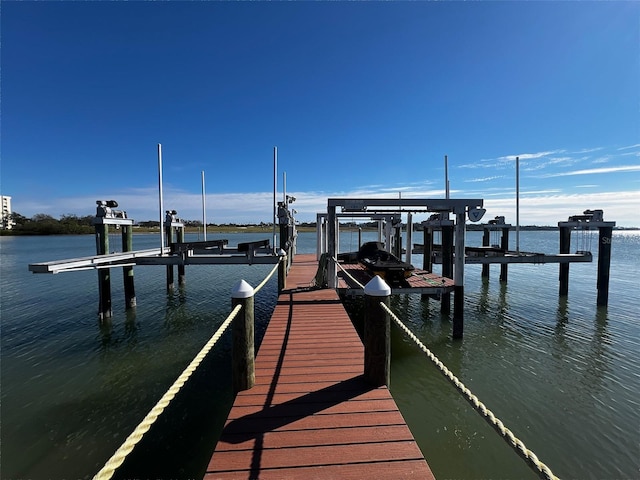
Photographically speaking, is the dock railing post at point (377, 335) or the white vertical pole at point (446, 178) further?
the white vertical pole at point (446, 178)

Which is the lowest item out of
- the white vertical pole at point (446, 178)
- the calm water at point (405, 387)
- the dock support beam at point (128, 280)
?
the calm water at point (405, 387)

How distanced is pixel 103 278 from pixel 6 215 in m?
171

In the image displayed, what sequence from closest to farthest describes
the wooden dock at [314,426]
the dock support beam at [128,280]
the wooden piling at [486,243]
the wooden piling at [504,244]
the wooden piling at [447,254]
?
the wooden dock at [314,426] → the wooden piling at [447,254] → the dock support beam at [128,280] → the wooden piling at [504,244] → the wooden piling at [486,243]

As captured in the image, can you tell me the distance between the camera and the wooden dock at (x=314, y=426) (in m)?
2.71

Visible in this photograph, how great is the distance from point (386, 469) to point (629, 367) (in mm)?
10255

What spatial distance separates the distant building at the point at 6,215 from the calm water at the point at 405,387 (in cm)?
13574

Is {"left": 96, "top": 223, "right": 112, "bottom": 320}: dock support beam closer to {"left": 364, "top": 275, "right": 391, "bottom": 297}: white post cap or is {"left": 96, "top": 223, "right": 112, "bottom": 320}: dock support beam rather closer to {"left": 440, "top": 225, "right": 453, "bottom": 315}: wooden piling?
{"left": 364, "top": 275, "right": 391, "bottom": 297}: white post cap

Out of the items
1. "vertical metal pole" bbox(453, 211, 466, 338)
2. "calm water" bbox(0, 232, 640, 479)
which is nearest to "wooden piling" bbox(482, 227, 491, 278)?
"calm water" bbox(0, 232, 640, 479)

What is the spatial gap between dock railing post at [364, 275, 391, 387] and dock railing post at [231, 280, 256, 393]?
1526mm

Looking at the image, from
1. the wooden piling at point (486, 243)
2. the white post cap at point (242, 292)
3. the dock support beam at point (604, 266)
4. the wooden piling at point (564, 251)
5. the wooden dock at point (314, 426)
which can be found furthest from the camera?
the wooden piling at point (486, 243)

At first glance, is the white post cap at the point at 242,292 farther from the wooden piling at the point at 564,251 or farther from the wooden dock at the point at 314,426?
the wooden piling at the point at 564,251

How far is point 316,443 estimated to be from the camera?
3.01 metres

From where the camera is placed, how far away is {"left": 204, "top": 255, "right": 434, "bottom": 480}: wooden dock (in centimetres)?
271

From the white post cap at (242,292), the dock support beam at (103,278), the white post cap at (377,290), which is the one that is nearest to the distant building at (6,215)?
the dock support beam at (103,278)
